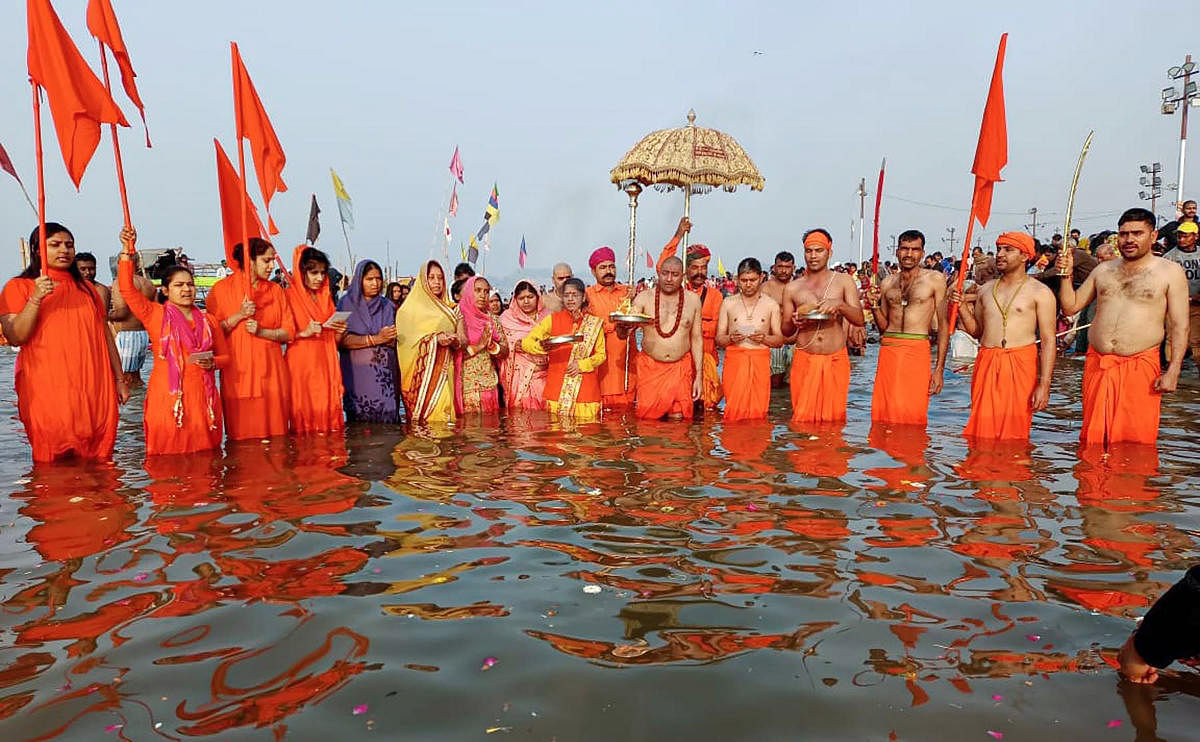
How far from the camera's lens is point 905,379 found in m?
7.16

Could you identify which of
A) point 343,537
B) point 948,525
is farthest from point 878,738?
point 343,537

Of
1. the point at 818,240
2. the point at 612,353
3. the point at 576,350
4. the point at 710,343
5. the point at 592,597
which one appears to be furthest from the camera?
the point at 710,343

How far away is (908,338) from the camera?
23.4 feet

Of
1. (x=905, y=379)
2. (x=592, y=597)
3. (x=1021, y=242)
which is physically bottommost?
(x=592, y=597)

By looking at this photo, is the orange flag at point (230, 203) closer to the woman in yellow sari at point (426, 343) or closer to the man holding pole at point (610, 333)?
the woman in yellow sari at point (426, 343)

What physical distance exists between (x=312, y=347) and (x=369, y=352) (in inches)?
27.2

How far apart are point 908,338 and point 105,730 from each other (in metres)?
6.67

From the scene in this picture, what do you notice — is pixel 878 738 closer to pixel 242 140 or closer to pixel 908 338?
pixel 908 338

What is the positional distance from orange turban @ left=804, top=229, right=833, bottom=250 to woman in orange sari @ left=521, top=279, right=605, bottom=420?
2258mm

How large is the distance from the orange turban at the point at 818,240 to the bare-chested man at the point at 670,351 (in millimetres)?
1238

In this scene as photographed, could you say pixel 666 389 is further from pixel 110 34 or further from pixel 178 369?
pixel 110 34

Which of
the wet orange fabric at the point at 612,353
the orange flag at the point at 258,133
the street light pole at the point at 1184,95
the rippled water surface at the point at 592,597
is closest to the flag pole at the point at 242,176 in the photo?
the orange flag at the point at 258,133

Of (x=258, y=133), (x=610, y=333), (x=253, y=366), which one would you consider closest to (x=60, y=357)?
(x=253, y=366)

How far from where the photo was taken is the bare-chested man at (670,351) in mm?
7809
